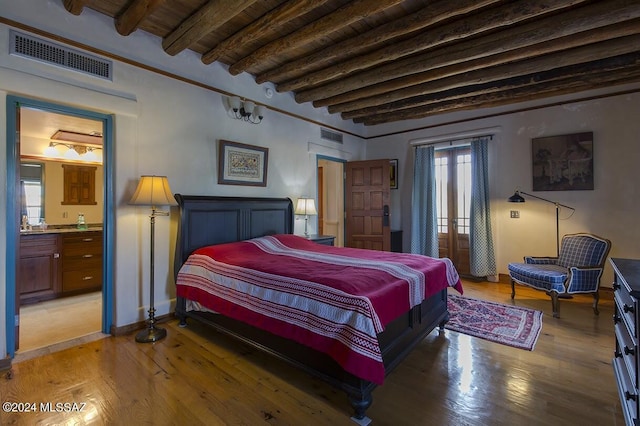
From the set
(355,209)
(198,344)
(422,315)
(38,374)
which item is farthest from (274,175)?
(38,374)

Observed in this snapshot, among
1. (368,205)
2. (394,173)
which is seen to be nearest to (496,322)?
(368,205)

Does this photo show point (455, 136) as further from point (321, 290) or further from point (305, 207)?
point (321, 290)

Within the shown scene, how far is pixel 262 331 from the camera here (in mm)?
2258

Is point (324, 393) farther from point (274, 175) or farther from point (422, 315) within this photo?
point (274, 175)

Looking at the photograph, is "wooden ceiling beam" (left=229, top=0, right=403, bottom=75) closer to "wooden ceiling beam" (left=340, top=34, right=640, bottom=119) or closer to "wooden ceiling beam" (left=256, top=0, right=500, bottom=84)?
"wooden ceiling beam" (left=256, top=0, right=500, bottom=84)

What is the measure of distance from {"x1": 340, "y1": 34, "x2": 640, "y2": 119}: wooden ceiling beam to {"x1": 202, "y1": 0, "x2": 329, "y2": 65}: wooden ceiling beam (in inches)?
84.5

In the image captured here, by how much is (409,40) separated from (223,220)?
278cm

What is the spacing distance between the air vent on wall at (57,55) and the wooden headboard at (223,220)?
1.31 metres

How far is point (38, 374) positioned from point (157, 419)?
3.88ft

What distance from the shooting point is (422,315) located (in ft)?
8.02

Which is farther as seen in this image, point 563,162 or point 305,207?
point 305,207

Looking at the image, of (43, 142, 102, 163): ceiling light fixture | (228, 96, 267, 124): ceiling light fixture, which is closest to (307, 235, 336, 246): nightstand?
(228, 96, 267, 124): ceiling light fixture

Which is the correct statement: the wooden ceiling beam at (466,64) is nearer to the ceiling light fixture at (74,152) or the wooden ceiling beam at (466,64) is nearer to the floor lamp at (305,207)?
the floor lamp at (305,207)

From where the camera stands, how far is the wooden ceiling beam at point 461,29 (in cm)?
Answer: 239
